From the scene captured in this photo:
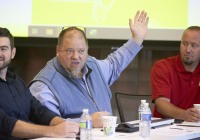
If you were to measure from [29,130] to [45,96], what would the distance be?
1.66ft

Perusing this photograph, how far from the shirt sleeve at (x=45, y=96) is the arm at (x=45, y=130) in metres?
0.46

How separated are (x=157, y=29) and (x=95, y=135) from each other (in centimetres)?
247

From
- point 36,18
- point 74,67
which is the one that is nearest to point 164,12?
point 36,18

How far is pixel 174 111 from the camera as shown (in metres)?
3.30

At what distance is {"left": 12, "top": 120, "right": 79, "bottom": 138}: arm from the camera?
239 cm

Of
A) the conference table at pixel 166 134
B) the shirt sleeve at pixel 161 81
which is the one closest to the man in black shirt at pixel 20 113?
the conference table at pixel 166 134

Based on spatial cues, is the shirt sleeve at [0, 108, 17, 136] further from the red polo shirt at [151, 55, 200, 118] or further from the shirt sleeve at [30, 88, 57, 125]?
the red polo shirt at [151, 55, 200, 118]

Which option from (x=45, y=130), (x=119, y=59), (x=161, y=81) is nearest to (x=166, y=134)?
(x=45, y=130)

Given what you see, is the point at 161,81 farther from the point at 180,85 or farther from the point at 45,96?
the point at 45,96

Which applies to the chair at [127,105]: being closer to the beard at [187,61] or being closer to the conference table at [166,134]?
the beard at [187,61]

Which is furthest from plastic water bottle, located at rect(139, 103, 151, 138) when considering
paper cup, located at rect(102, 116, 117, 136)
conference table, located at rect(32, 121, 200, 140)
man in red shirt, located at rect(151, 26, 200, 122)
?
man in red shirt, located at rect(151, 26, 200, 122)

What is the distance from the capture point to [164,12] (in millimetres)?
4730

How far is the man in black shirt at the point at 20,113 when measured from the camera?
2.42 m

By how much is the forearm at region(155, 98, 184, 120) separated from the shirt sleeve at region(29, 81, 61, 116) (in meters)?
0.88
